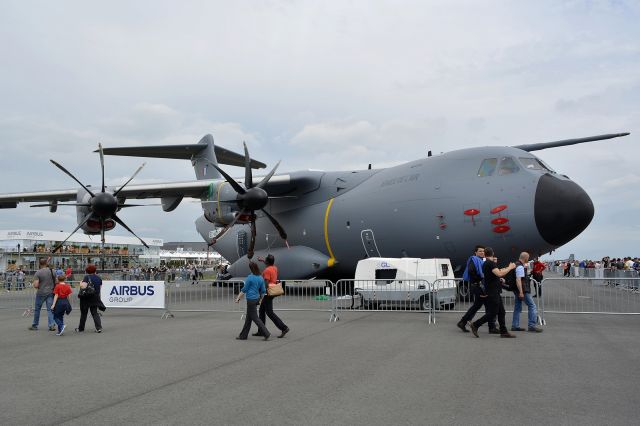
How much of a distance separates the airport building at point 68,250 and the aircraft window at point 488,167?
103ft

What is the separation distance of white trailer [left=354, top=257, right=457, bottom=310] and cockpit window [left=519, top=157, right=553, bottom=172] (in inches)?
137

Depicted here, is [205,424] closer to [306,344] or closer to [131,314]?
[306,344]

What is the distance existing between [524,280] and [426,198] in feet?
19.7

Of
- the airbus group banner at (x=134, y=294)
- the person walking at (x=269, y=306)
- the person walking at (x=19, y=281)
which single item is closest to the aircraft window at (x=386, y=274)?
the person walking at (x=269, y=306)

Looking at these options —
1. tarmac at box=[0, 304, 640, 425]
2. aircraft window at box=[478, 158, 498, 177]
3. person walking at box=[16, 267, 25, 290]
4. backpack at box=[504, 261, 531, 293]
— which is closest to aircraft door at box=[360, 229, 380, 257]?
aircraft window at box=[478, 158, 498, 177]

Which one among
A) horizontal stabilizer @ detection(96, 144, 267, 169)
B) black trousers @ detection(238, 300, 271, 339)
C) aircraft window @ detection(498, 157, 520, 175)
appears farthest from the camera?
horizontal stabilizer @ detection(96, 144, 267, 169)

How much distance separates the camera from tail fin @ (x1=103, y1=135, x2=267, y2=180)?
24.6 metres

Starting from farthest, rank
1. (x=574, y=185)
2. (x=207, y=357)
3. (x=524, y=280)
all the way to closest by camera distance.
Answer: (x=574, y=185), (x=524, y=280), (x=207, y=357)

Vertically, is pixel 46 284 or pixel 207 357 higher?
pixel 46 284

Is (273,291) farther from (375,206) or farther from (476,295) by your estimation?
(375,206)

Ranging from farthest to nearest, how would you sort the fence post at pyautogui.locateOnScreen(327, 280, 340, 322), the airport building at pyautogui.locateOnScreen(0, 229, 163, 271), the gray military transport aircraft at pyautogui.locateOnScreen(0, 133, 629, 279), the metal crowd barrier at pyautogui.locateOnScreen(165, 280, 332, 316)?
1. the airport building at pyautogui.locateOnScreen(0, 229, 163, 271)
2. the metal crowd barrier at pyautogui.locateOnScreen(165, 280, 332, 316)
3. the gray military transport aircraft at pyautogui.locateOnScreen(0, 133, 629, 279)
4. the fence post at pyautogui.locateOnScreen(327, 280, 340, 322)

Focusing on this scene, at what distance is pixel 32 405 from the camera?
224 inches

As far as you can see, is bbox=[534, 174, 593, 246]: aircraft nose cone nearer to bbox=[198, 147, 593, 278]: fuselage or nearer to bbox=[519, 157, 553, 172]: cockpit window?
bbox=[198, 147, 593, 278]: fuselage

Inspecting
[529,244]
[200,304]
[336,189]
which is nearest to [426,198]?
[529,244]
